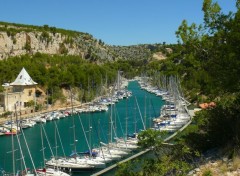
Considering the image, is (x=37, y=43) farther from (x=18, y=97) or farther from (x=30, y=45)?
(x=18, y=97)

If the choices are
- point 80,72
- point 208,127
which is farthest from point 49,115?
point 208,127

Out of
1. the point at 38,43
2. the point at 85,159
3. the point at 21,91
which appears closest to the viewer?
the point at 85,159

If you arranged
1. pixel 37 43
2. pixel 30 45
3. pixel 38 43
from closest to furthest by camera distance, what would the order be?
1. pixel 30 45
2. pixel 37 43
3. pixel 38 43

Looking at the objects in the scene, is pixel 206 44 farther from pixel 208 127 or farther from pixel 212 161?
pixel 212 161

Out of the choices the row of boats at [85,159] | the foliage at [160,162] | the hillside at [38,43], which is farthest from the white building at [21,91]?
the foliage at [160,162]

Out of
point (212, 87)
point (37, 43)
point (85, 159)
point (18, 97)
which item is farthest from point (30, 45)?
point (212, 87)

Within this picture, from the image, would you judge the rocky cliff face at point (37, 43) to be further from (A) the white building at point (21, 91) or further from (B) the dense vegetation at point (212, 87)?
(B) the dense vegetation at point (212, 87)

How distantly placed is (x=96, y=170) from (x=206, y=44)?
16.3 metres

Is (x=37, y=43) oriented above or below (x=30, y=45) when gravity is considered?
above

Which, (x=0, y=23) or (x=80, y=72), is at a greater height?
(x=0, y=23)

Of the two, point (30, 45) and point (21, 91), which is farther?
point (30, 45)

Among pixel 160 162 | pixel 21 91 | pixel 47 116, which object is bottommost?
pixel 47 116

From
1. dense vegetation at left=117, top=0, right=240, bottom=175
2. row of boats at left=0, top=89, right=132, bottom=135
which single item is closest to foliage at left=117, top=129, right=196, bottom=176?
dense vegetation at left=117, top=0, right=240, bottom=175

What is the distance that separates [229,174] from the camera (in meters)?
10.0
